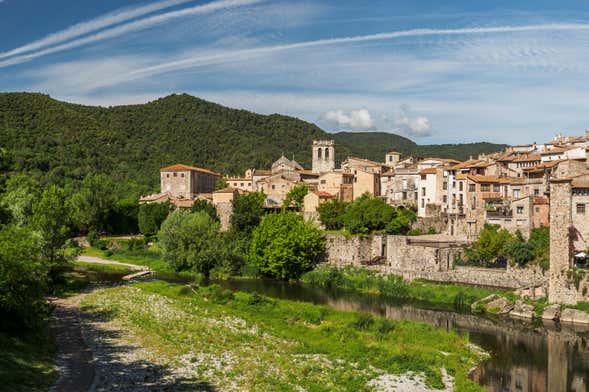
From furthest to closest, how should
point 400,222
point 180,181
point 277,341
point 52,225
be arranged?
point 180,181 < point 400,222 < point 52,225 < point 277,341

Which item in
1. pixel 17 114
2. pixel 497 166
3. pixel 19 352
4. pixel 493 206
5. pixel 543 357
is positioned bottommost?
pixel 543 357

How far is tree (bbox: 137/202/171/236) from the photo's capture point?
61594mm

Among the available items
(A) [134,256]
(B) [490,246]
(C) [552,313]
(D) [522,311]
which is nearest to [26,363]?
(D) [522,311]

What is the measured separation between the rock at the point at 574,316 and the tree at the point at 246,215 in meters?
28.7

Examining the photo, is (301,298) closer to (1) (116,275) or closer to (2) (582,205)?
(1) (116,275)

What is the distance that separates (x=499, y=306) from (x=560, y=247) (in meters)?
4.84

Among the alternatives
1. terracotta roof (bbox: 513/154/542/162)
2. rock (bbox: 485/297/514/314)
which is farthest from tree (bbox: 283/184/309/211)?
rock (bbox: 485/297/514/314)

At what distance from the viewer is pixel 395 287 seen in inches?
1563

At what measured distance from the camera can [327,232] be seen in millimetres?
51562

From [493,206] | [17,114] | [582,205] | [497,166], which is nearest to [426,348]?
[582,205]

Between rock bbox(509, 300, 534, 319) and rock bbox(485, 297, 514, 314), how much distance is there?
12.0 inches

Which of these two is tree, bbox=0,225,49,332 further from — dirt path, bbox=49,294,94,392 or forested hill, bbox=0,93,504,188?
forested hill, bbox=0,93,504,188

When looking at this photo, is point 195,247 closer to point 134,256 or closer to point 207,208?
point 134,256

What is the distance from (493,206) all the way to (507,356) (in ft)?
79.8
